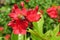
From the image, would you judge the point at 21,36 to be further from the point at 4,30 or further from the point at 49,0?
the point at 49,0

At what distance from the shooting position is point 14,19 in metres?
1.74

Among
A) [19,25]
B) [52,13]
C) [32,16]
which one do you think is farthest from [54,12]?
[19,25]

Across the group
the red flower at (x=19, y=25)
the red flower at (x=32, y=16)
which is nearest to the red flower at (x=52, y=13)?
the red flower at (x=32, y=16)

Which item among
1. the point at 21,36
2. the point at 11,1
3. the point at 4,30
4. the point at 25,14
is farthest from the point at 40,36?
the point at 11,1

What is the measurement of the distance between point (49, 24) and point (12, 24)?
196cm

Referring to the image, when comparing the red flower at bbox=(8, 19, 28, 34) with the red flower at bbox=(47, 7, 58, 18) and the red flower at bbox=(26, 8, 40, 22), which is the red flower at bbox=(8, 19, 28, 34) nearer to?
the red flower at bbox=(26, 8, 40, 22)

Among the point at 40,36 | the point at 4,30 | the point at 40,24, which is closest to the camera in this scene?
the point at 40,36

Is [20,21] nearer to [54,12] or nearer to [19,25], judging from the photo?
[19,25]

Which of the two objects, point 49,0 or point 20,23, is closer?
point 20,23

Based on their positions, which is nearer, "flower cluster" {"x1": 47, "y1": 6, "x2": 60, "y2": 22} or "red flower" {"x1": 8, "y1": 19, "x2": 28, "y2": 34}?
"red flower" {"x1": 8, "y1": 19, "x2": 28, "y2": 34}

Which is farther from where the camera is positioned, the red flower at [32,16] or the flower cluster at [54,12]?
the flower cluster at [54,12]

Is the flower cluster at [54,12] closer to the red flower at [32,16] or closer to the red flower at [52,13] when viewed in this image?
the red flower at [52,13]

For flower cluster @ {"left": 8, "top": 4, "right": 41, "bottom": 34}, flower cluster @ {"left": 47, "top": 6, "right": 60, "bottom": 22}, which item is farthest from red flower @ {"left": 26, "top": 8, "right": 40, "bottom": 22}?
flower cluster @ {"left": 47, "top": 6, "right": 60, "bottom": 22}

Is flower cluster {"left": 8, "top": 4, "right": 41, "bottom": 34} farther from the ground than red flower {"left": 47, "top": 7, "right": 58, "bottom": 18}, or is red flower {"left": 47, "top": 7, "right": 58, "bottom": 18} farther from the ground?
flower cluster {"left": 8, "top": 4, "right": 41, "bottom": 34}
